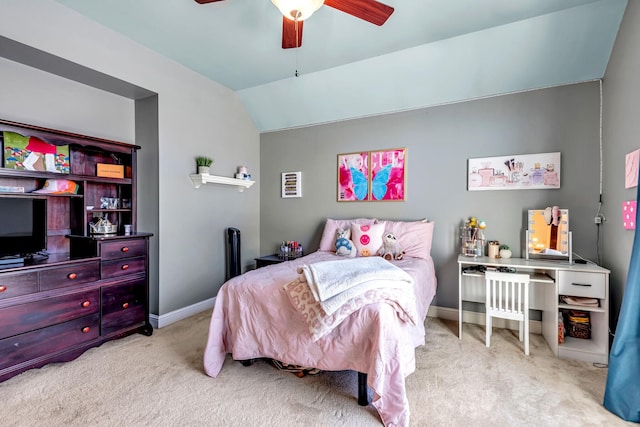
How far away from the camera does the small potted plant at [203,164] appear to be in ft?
11.1

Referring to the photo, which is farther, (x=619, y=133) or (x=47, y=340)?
(x=619, y=133)

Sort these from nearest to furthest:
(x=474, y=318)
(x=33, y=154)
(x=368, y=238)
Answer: (x=33, y=154) → (x=474, y=318) → (x=368, y=238)

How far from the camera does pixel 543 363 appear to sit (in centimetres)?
231

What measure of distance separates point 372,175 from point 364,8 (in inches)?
81.2

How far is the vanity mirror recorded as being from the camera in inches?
106

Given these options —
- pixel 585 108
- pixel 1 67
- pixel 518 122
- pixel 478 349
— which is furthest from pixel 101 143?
pixel 585 108

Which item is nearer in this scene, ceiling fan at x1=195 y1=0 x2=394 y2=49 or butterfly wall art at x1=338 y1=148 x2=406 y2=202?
ceiling fan at x1=195 y1=0 x2=394 y2=49

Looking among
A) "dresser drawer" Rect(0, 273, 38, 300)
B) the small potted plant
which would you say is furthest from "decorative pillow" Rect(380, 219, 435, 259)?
"dresser drawer" Rect(0, 273, 38, 300)

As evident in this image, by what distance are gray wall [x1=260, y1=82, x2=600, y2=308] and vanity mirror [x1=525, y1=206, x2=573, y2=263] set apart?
0.14 metres

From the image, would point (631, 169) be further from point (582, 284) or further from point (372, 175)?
point (372, 175)

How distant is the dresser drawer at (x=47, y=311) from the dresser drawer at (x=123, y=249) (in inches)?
12.2

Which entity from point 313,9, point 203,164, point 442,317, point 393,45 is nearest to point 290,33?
point 313,9

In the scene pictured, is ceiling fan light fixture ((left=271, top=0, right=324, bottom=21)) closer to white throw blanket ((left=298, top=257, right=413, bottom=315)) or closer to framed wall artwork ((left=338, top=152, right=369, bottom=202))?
white throw blanket ((left=298, top=257, right=413, bottom=315))

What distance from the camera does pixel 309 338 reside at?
191cm
